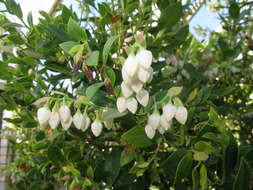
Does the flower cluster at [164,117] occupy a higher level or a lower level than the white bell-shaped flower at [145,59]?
lower

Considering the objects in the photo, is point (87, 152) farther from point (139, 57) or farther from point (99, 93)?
point (139, 57)

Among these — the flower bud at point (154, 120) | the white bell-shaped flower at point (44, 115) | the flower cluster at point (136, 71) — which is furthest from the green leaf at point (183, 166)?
the white bell-shaped flower at point (44, 115)

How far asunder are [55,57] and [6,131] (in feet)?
4.59

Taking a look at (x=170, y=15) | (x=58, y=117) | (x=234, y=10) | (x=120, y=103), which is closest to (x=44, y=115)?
(x=58, y=117)

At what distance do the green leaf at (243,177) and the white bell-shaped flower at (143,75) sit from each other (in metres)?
0.33

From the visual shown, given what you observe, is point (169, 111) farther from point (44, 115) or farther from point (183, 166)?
point (44, 115)

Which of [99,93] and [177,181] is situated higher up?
[99,93]

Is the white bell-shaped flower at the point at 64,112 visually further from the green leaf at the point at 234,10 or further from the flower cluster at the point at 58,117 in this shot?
the green leaf at the point at 234,10

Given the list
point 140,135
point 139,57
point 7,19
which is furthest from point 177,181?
point 7,19

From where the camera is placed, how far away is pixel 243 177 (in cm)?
71

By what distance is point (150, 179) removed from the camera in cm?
103

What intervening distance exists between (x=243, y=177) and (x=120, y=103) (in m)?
0.35

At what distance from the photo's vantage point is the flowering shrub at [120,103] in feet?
2.19

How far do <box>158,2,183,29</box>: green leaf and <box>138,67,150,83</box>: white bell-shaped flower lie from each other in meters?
0.39
